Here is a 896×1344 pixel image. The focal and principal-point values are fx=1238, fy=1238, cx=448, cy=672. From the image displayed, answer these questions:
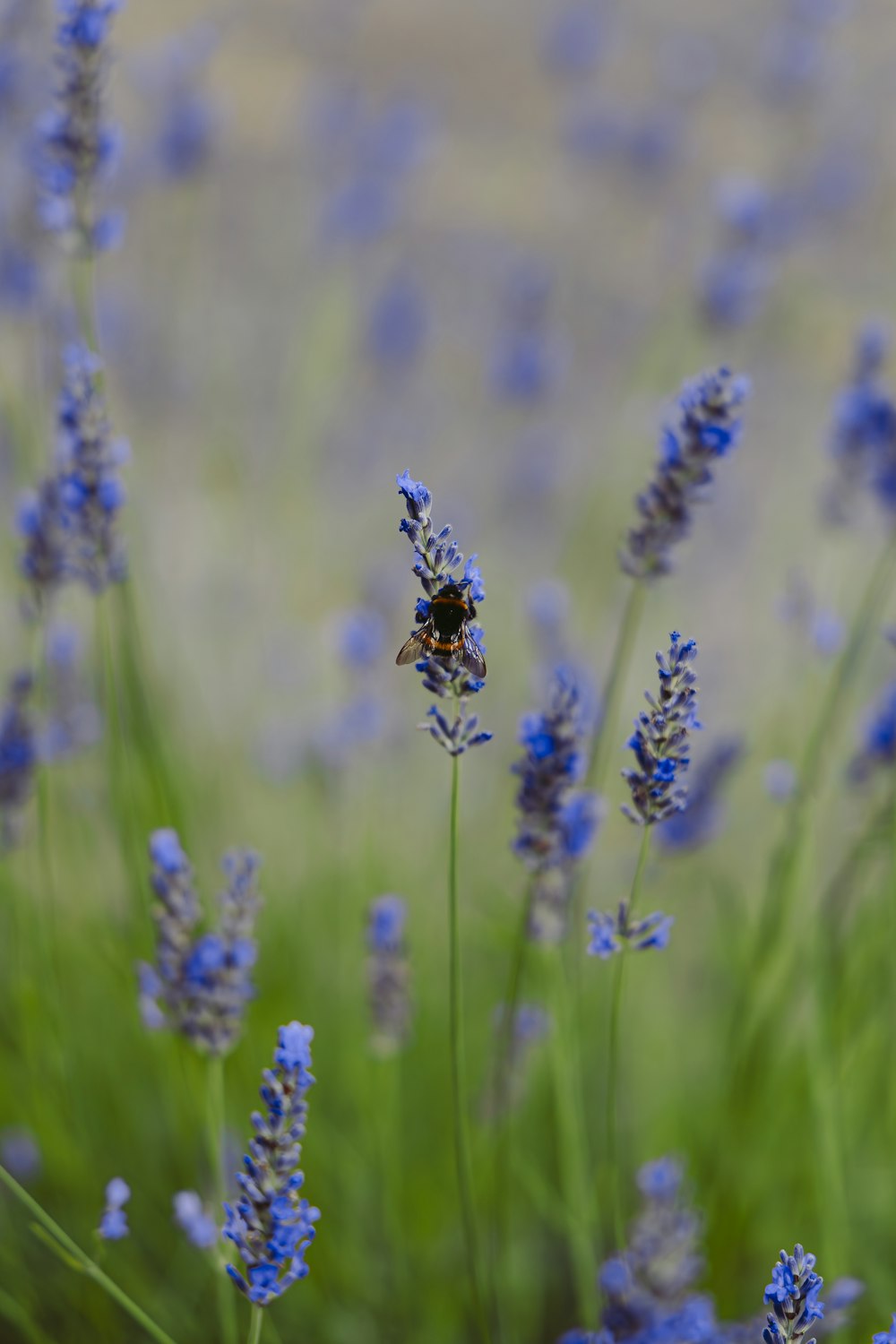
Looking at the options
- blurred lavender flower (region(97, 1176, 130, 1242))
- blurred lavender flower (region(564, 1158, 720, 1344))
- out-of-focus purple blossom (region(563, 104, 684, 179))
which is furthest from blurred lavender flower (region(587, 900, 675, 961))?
out-of-focus purple blossom (region(563, 104, 684, 179))

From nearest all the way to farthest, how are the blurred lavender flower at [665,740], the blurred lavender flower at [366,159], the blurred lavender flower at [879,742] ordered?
the blurred lavender flower at [665,740], the blurred lavender flower at [879,742], the blurred lavender flower at [366,159]

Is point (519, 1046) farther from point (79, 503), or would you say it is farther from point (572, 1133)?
point (79, 503)

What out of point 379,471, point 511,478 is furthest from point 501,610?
point 379,471

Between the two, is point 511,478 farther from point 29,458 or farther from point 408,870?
point 29,458

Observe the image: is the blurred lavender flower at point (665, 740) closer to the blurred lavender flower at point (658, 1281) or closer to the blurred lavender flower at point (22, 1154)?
the blurred lavender flower at point (658, 1281)

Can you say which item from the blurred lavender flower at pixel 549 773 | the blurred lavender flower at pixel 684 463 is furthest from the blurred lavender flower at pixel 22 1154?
the blurred lavender flower at pixel 684 463
